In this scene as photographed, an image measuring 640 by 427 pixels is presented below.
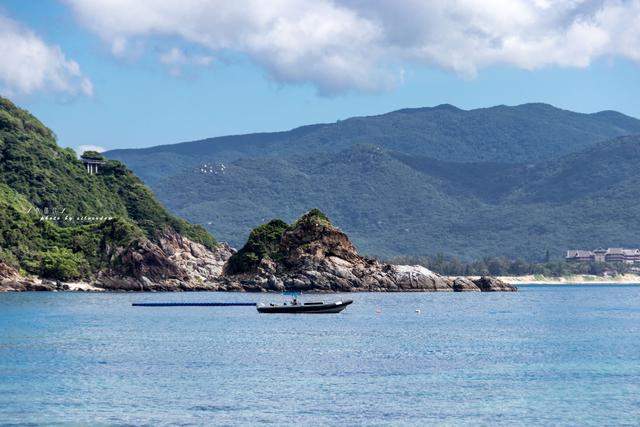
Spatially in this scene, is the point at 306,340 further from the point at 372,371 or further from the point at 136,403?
the point at 136,403

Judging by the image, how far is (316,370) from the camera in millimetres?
80750

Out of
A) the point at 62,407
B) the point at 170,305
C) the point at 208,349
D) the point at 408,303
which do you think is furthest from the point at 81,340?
the point at 408,303

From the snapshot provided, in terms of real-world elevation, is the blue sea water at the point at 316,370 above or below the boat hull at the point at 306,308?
below

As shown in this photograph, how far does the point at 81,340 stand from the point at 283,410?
44.6 metres

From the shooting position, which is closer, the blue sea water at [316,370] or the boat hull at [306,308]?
the blue sea water at [316,370]

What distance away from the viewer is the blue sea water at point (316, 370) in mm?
63094

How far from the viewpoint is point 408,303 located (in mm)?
180875

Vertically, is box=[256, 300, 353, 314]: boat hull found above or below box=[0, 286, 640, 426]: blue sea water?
above

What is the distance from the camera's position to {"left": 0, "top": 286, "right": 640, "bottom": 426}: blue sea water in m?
63.1

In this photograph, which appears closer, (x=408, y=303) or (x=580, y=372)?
(x=580, y=372)

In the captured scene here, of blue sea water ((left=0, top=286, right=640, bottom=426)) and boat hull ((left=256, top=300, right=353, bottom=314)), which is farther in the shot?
boat hull ((left=256, top=300, right=353, bottom=314))

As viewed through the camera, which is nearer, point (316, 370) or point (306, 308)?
point (316, 370)

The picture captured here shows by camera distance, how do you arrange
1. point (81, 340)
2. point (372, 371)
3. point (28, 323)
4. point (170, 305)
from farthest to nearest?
point (170, 305) < point (28, 323) < point (81, 340) < point (372, 371)

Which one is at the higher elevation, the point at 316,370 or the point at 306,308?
the point at 306,308
